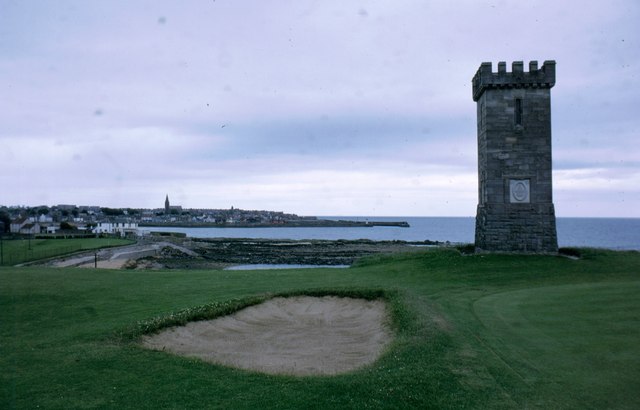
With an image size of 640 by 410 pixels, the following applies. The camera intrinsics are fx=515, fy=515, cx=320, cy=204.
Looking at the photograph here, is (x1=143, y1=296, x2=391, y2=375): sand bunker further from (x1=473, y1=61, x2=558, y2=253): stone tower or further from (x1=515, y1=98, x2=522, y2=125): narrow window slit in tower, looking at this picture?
(x1=515, y1=98, x2=522, y2=125): narrow window slit in tower

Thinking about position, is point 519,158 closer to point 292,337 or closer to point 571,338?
point 571,338

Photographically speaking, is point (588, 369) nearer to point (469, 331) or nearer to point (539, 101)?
point (469, 331)

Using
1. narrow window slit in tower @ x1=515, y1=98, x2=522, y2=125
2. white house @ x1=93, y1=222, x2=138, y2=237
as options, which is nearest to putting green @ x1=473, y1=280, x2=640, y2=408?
narrow window slit in tower @ x1=515, y1=98, x2=522, y2=125

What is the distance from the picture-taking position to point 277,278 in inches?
1051

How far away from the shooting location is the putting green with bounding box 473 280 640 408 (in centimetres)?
1005

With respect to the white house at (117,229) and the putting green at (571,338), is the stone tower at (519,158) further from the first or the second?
the white house at (117,229)

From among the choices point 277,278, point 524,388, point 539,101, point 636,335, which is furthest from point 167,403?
point 539,101

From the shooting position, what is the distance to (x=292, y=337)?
16016 millimetres

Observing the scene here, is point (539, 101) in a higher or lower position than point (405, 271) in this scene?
higher

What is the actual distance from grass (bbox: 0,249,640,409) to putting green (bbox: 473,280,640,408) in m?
0.04

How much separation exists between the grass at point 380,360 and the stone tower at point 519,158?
7135mm

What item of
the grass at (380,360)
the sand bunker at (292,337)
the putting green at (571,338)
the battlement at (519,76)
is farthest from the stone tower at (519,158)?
the sand bunker at (292,337)

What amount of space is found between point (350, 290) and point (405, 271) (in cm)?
815

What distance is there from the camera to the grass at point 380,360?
30.7ft
